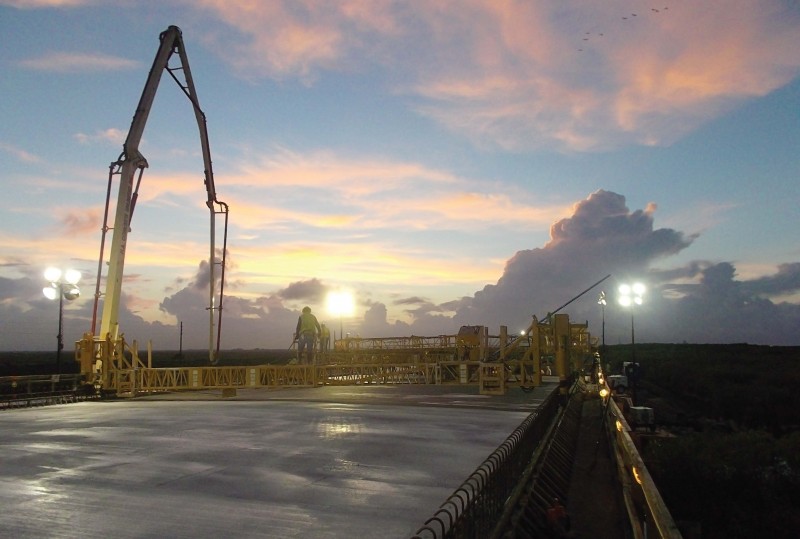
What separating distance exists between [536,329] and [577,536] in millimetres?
18808

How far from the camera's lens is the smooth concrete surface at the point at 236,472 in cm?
695

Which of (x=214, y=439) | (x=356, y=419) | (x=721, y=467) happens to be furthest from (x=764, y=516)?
(x=214, y=439)

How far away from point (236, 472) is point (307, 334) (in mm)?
25211

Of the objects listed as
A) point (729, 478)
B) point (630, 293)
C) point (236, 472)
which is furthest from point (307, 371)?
point (236, 472)

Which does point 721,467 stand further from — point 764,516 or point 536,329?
point 536,329

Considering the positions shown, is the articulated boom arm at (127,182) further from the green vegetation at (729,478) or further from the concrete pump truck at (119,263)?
the green vegetation at (729,478)

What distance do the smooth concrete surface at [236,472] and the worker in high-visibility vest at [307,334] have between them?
16.2 m

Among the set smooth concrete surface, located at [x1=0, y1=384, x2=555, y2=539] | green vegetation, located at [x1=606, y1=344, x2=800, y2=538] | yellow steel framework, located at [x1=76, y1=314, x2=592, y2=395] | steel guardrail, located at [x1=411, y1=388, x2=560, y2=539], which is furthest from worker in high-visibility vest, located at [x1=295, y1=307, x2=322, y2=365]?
steel guardrail, located at [x1=411, y1=388, x2=560, y2=539]

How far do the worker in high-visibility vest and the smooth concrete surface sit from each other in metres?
16.2

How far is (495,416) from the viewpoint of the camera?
59.4 feet

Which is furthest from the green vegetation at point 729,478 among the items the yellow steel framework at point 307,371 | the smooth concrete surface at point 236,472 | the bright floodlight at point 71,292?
the bright floodlight at point 71,292

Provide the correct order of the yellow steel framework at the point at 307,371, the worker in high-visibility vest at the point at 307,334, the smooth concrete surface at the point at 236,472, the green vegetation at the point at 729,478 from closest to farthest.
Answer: the smooth concrete surface at the point at 236,472 < the green vegetation at the point at 729,478 < the yellow steel framework at the point at 307,371 < the worker in high-visibility vest at the point at 307,334

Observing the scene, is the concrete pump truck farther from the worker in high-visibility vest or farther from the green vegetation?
the green vegetation

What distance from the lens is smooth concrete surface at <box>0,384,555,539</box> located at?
6949mm
